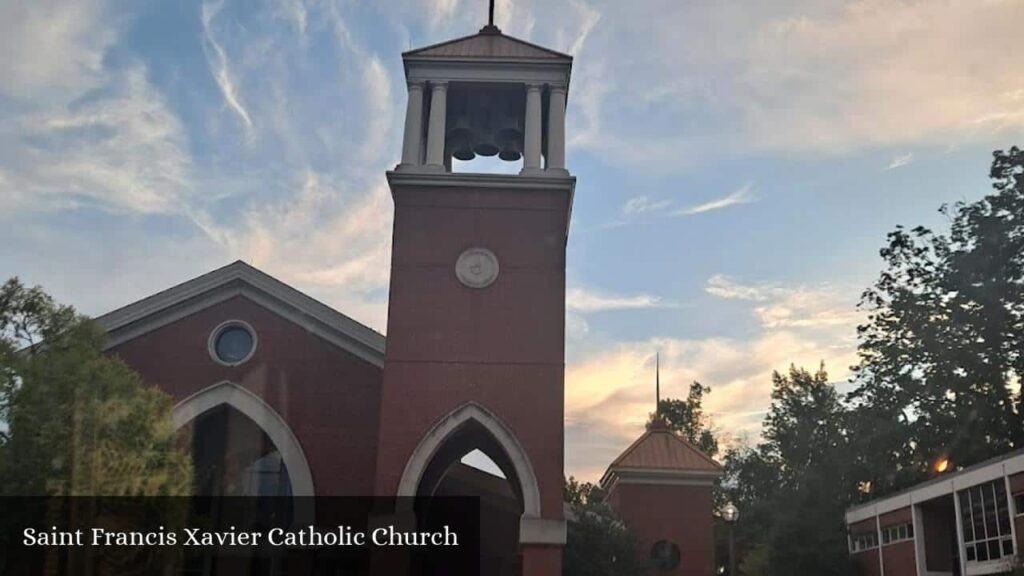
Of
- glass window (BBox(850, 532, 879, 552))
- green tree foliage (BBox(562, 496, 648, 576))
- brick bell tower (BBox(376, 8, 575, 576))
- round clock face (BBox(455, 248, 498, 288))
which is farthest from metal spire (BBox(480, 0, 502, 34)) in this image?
glass window (BBox(850, 532, 879, 552))

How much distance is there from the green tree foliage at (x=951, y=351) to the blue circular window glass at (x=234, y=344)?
20.9m

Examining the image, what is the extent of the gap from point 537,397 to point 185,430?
247 inches

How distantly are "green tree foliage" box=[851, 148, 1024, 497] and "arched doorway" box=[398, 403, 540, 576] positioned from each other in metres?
13.8

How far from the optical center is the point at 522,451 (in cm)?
1653

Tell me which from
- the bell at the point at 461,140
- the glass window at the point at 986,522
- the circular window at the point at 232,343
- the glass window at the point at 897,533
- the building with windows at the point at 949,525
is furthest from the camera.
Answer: the glass window at the point at 897,533

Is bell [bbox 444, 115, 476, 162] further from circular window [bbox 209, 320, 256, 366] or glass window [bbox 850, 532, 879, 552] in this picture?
glass window [bbox 850, 532, 879, 552]

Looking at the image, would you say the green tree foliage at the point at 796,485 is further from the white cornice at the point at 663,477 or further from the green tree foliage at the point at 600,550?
the green tree foliage at the point at 600,550

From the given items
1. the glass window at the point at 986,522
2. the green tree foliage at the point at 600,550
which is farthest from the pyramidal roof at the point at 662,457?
the glass window at the point at 986,522

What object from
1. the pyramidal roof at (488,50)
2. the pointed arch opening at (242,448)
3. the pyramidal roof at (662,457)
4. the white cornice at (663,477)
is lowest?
the pointed arch opening at (242,448)

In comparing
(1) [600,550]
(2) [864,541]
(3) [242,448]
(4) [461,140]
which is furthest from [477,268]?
(2) [864,541]

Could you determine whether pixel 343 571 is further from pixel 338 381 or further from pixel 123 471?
pixel 123 471

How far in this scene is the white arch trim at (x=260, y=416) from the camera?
1791cm

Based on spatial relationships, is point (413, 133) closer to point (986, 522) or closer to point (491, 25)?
point (491, 25)

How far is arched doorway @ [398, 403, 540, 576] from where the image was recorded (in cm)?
1644
